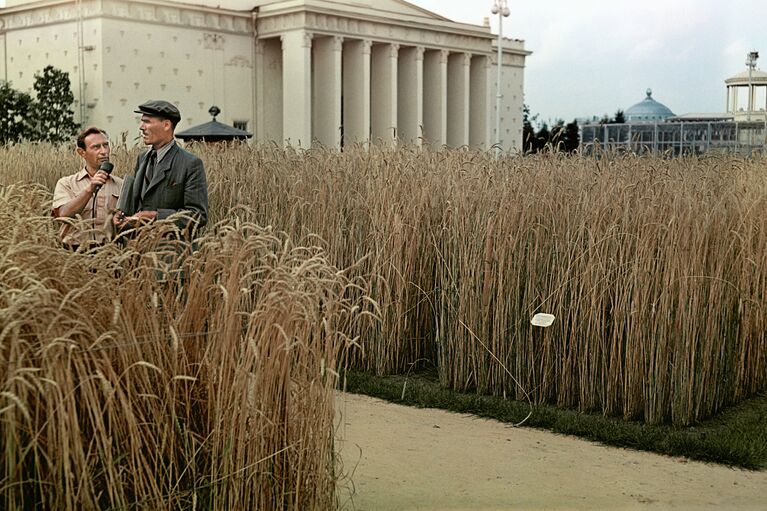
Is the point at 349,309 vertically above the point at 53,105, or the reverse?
the point at 53,105

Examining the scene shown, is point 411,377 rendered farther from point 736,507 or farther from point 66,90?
point 66,90

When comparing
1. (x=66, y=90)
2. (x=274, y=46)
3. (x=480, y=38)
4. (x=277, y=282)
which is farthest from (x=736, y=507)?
(x=480, y=38)

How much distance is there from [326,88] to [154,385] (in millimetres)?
40979

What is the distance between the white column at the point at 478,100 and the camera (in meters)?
52.3

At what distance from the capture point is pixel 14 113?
108ft

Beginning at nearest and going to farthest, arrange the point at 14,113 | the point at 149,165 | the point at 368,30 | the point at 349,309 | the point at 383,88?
the point at 349,309 < the point at 149,165 < the point at 14,113 < the point at 368,30 < the point at 383,88

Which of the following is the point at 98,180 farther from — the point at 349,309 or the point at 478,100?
the point at 478,100

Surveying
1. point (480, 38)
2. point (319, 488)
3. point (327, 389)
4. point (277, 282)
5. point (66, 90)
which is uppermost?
point (480, 38)

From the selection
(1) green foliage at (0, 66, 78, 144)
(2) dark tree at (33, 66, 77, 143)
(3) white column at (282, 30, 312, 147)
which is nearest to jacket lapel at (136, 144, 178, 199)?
(1) green foliage at (0, 66, 78, 144)

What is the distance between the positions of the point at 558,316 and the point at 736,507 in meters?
2.04

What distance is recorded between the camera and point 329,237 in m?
7.92

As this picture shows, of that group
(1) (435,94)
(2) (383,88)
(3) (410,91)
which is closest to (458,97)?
(1) (435,94)

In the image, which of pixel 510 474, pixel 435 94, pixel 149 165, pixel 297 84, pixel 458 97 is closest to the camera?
pixel 510 474

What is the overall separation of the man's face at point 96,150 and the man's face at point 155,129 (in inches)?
14.8
